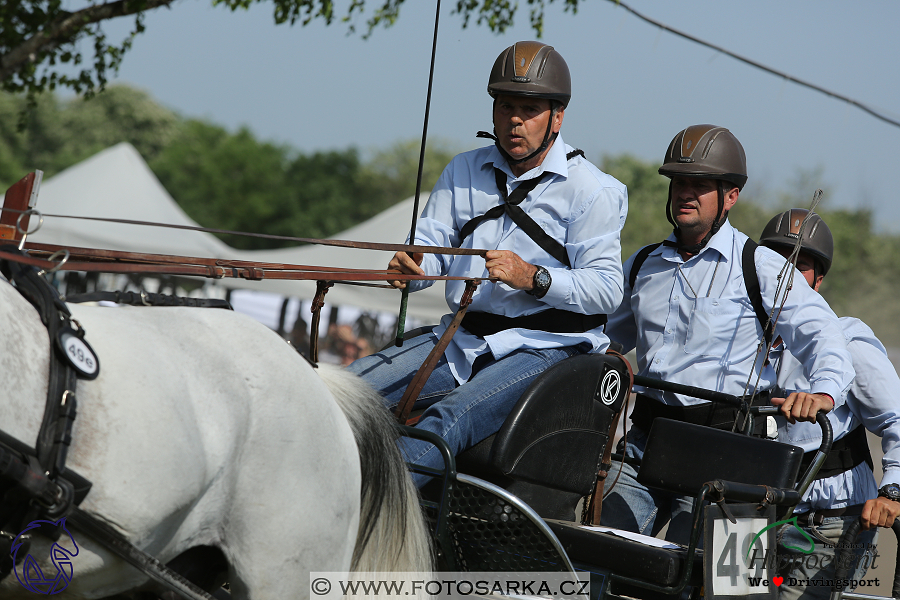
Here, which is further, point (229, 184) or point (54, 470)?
point (229, 184)

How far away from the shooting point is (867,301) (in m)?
54.8

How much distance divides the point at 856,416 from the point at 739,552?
138 centimetres

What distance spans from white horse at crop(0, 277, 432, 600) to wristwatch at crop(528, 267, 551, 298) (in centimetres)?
91

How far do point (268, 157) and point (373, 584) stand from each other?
61.3 metres

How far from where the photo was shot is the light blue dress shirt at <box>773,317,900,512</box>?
380cm

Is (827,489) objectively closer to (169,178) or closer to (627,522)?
(627,522)

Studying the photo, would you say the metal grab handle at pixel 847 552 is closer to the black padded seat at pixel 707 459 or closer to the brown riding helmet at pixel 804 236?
the black padded seat at pixel 707 459

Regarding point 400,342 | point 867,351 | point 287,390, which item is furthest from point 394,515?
point 867,351

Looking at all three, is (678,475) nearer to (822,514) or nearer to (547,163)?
(822,514)

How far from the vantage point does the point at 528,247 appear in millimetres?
3307

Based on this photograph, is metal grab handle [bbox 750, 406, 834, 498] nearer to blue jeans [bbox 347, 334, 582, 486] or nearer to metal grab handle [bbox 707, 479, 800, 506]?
metal grab handle [bbox 707, 479, 800, 506]

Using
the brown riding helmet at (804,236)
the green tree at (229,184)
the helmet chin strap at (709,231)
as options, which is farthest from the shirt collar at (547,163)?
the green tree at (229,184)

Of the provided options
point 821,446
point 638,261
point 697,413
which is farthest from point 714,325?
point 821,446

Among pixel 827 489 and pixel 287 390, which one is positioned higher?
pixel 287 390
